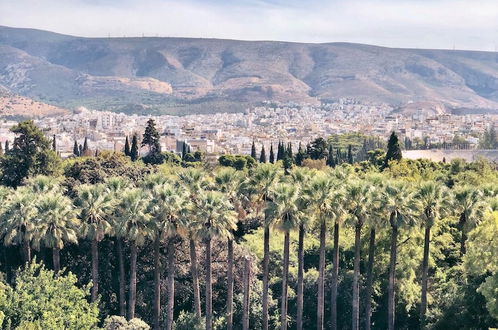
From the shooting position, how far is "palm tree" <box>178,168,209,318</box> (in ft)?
94.9

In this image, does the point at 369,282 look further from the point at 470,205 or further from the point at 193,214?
the point at 193,214

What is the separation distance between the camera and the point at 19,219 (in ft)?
97.4

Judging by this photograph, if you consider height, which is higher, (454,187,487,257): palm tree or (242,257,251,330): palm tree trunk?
(454,187,487,257): palm tree

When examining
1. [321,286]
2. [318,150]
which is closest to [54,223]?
[321,286]

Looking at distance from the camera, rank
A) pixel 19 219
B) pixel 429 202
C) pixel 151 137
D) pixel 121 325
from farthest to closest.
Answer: pixel 151 137
pixel 19 219
pixel 429 202
pixel 121 325

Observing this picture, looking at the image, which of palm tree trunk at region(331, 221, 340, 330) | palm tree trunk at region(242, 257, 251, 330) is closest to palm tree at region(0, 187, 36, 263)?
palm tree trunk at region(242, 257, 251, 330)

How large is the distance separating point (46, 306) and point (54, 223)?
5.22 meters

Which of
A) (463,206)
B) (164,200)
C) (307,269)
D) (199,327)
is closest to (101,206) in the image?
(164,200)

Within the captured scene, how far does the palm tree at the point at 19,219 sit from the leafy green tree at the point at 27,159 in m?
19.0

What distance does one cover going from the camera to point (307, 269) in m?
Result: 36.5

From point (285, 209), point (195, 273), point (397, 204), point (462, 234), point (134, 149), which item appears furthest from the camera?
point (134, 149)

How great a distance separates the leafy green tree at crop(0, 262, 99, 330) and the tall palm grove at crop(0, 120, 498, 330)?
2.3 inches

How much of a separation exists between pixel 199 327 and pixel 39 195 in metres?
9.26

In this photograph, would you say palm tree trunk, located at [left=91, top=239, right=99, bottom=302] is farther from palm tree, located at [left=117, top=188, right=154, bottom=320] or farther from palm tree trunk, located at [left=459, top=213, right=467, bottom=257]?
palm tree trunk, located at [left=459, top=213, right=467, bottom=257]
